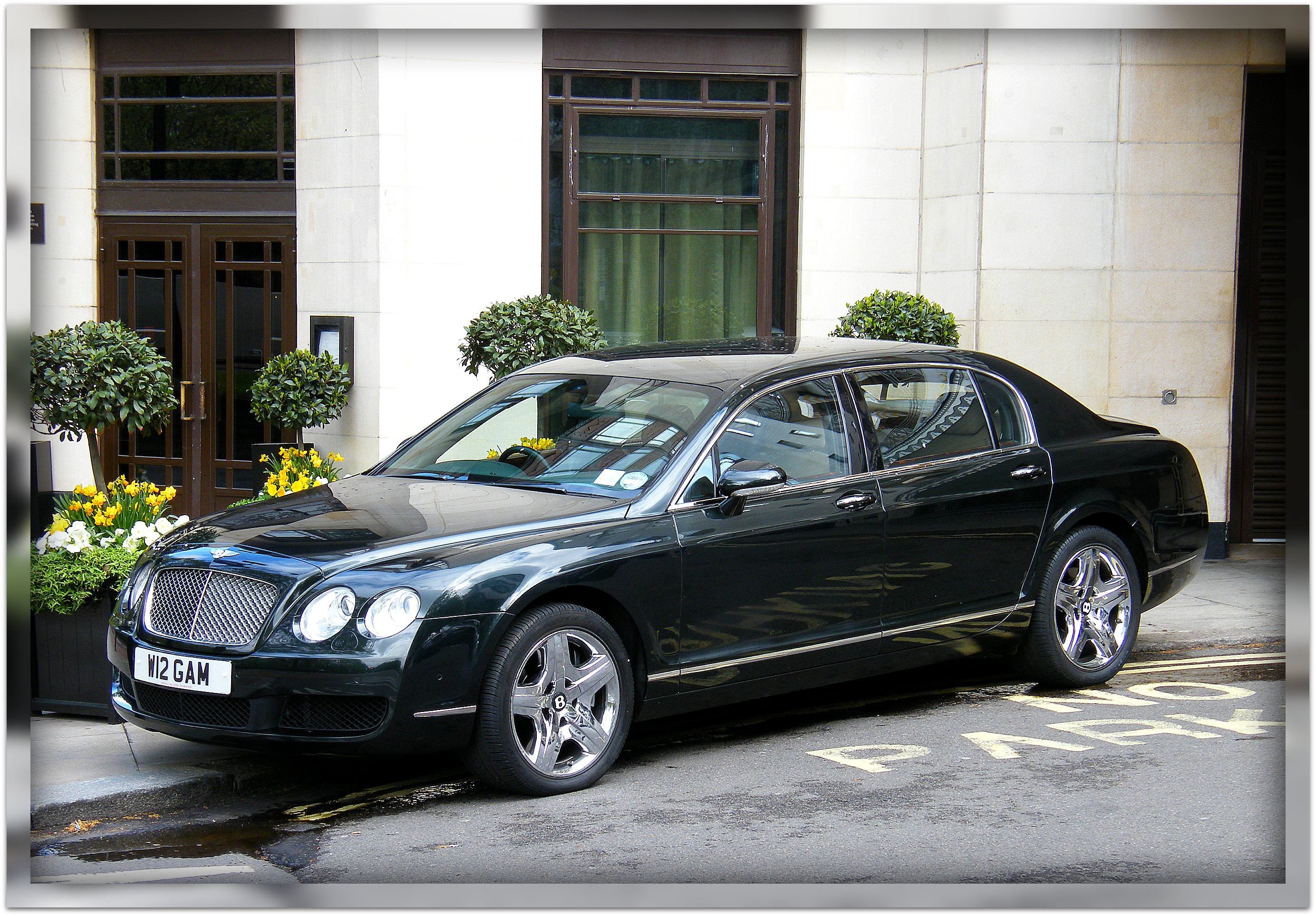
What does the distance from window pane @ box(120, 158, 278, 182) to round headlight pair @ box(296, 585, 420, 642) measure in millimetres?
8180

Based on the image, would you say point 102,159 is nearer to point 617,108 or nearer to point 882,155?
point 617,108

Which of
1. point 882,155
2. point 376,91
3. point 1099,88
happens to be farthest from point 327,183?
point 1099,88

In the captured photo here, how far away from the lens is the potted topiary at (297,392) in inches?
447

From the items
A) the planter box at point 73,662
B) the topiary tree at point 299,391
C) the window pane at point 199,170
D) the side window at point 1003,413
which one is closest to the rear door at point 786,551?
the side window at point 1003,413

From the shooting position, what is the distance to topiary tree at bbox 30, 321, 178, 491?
820cm

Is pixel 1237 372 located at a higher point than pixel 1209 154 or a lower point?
lower

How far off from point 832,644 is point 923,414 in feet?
4.17

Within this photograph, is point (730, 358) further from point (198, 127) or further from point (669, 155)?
point (198, 127)

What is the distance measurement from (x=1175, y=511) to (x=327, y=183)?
24.8 ft

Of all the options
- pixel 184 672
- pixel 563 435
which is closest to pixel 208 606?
pixel 184 672

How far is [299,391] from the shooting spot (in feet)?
37.4

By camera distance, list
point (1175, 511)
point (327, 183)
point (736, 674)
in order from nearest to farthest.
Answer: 1. point (736, 674)
2. point (1175, 511)
3. point (327, 183)

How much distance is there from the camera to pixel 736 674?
5906mm
